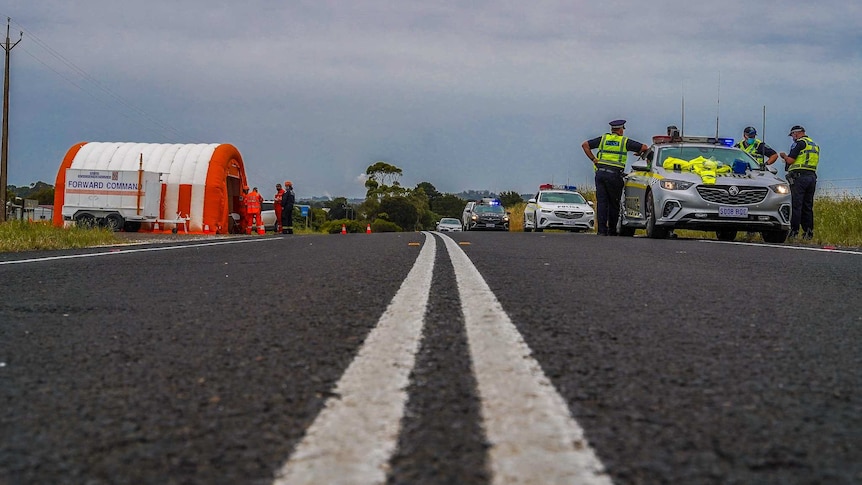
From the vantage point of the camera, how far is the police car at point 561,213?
22802mm

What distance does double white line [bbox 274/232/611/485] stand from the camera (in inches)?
58.4

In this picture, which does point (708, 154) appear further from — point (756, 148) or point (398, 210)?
point (398, 210)

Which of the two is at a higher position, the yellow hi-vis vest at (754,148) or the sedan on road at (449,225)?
the yellow hi-vis vest at (754,148)

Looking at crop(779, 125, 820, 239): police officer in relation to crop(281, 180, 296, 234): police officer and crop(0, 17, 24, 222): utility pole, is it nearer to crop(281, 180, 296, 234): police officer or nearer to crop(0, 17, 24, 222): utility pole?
crop(281, 180, 296, 234): police officer

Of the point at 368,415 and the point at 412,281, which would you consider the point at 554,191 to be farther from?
the point at 368,415

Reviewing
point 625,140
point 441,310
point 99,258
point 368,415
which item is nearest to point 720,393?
point 368,415

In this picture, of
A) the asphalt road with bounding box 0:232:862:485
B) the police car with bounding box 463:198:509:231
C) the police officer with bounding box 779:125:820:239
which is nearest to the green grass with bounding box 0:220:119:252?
the asphalt road with bounding box 0:232:862:485

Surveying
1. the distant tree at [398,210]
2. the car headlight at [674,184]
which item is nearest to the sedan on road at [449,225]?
the car headlight at [674,184]

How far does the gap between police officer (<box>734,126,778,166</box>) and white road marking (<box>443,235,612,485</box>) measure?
13.4m

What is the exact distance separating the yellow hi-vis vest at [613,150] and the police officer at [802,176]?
2920 millimetres

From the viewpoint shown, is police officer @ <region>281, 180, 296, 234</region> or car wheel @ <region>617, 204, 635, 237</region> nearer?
car wheel @ <region>617, 204, 635, 237</region>

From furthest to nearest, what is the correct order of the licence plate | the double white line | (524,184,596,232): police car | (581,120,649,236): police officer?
1. (524,184,596,232): police car
2. (581,120,649,236): police officer
3. the licence plate
4. the double white line

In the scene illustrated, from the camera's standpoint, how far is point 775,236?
45.2 feet

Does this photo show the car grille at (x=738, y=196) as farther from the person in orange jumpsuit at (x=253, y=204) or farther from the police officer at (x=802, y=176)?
the person in orange jumpsuit at (x=253, y=204)
